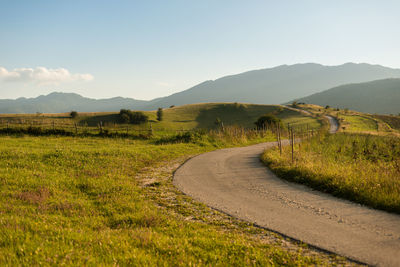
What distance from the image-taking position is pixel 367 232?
5766mm

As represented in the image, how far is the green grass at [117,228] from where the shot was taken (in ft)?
14.7

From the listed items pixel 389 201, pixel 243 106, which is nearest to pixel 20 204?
pixel 389 201

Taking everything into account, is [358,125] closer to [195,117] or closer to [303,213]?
[303,213]

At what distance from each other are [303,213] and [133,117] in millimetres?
90207

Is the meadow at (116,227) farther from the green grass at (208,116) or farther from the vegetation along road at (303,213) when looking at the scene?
the green grass at (208,116)

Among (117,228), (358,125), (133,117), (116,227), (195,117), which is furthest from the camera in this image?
(195,117)

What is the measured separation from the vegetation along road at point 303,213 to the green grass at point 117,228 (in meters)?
→ 0.58

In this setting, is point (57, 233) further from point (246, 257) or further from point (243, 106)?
point (243, 106)

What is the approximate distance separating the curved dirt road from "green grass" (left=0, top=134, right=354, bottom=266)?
0.60 m

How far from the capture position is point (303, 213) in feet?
23.5

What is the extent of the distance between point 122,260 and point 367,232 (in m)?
5.85

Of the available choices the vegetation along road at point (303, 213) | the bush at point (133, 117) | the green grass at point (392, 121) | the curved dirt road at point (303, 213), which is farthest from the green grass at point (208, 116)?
the curved dirt road at point (303, 213)

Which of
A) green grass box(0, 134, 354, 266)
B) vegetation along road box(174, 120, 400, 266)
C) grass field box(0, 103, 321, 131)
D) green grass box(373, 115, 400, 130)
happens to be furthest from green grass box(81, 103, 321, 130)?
green grass box(0, 134, 354, 266)

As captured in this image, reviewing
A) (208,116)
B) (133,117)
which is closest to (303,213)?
(133,117)
